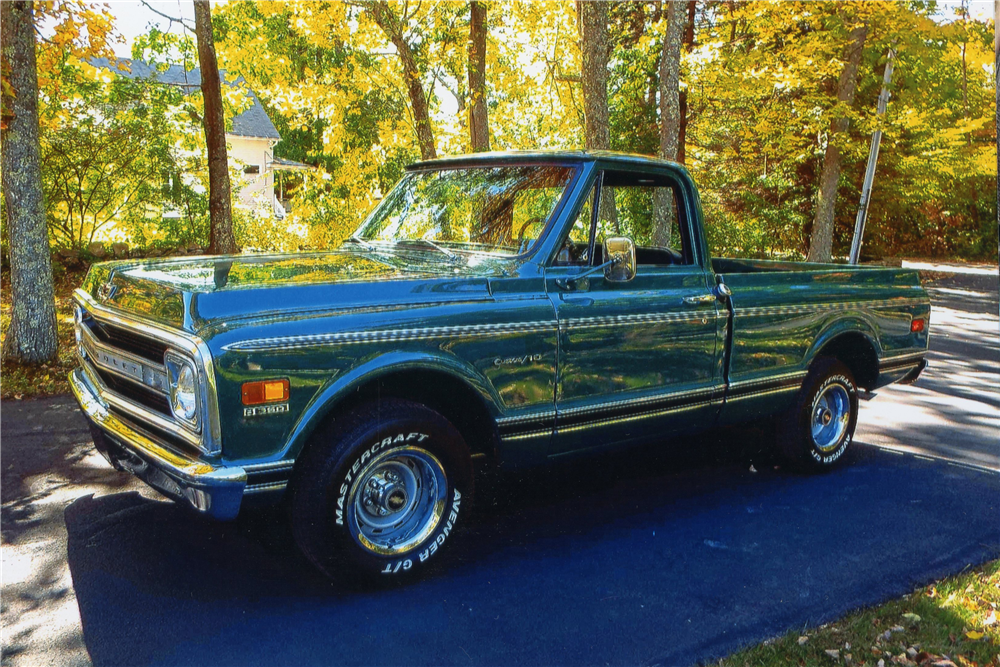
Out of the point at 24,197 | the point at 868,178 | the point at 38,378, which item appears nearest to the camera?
the point at 38,378

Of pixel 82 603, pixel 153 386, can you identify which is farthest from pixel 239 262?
pixel 82 603

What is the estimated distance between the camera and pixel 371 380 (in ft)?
12.3

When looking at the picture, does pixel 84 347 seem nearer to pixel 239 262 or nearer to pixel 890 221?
pixel 239 262

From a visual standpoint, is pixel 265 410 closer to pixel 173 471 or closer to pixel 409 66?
pixel 173 471

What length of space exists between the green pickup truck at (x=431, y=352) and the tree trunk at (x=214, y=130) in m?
7.06

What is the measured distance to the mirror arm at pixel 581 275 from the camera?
175 inches

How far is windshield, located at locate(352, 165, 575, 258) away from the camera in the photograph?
4684mm

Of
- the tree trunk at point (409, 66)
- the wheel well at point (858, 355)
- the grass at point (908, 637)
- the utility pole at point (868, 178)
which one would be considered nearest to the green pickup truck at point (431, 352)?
the wheel well at point (858, 355)

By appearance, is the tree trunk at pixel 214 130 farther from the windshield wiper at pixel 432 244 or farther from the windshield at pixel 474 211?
the windshield wiper at pixel 432 244

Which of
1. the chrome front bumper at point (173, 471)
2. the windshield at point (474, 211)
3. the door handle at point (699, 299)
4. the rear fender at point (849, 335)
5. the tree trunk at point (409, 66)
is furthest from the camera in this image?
the tree trunk at point (409, 66)

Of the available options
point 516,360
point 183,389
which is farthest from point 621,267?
point 183,389

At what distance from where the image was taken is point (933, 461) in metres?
6.46

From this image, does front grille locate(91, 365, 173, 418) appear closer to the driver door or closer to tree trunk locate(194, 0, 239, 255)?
the driver door

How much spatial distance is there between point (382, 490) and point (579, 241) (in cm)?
189
